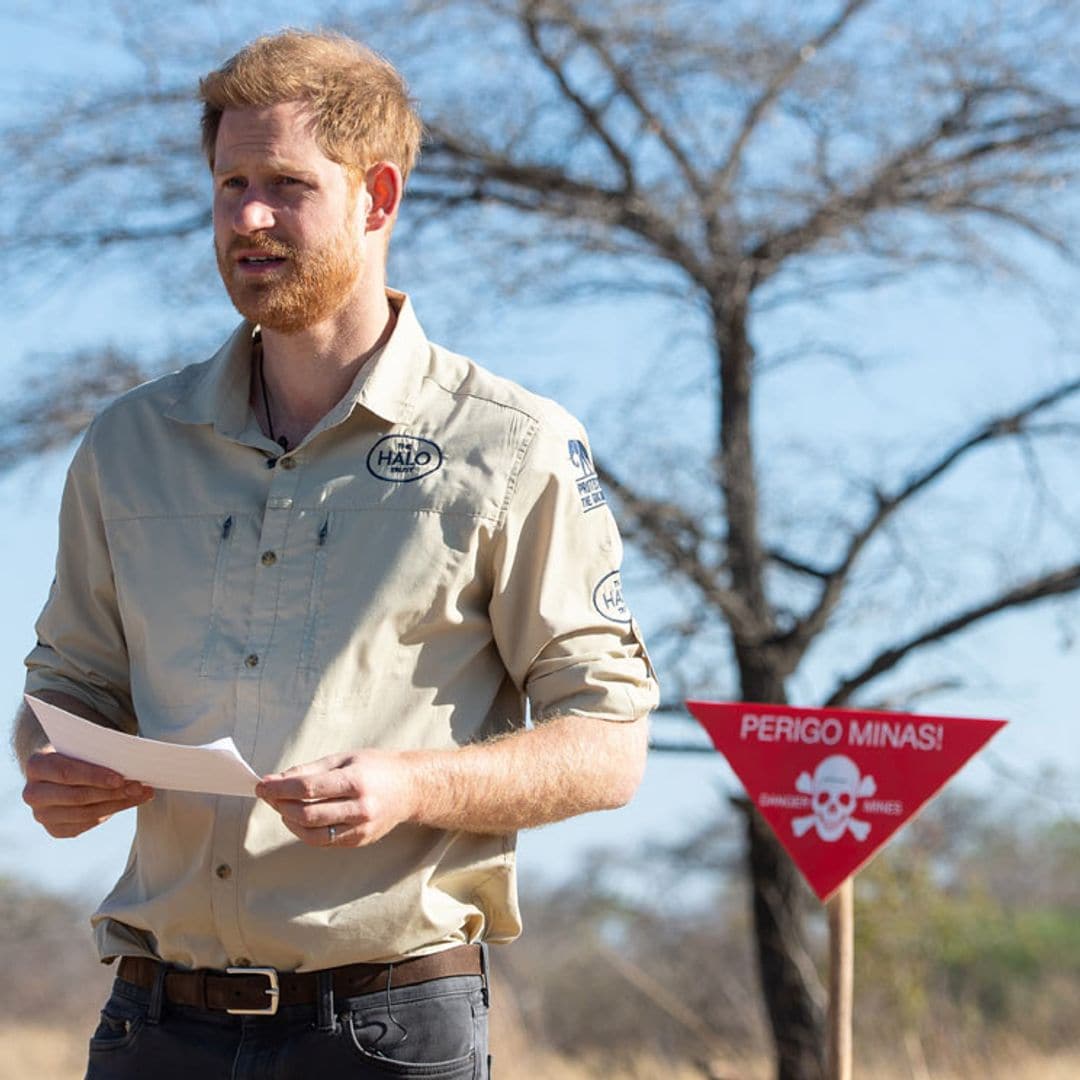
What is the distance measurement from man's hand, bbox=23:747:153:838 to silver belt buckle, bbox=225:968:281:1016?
24 cm

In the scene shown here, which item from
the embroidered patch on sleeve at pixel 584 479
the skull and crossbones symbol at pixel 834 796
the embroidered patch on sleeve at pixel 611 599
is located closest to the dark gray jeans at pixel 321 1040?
the embroidered patch on sleeve at pixel 611 599

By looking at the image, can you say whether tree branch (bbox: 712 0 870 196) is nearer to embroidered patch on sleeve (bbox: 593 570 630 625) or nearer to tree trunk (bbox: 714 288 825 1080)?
tree trunk (bbox: 714 288 825 1080)

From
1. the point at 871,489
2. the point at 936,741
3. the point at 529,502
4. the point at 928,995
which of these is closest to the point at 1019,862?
the point at 928,995

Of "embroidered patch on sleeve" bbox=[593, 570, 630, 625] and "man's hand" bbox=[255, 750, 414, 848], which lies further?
"embroidered patch on sleeve" bbox=[593, 570, 630, 625]

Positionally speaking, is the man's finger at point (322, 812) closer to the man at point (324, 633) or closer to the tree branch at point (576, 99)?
the man at point (324, 633)

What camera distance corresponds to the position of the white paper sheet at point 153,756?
2.08 metres

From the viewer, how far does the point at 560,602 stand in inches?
96.1

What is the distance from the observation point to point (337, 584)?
242 cm

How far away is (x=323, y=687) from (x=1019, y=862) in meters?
27.3

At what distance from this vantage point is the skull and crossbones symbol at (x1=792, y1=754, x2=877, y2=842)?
471 cm

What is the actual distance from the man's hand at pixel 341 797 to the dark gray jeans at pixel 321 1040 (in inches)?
11.1

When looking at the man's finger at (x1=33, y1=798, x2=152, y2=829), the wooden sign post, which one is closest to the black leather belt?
the man's finger at (x1=33, y1=798, x2=152, y2=829)

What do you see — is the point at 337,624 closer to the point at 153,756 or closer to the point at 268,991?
the point at 153,756

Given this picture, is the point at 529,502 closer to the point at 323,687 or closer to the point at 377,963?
the point at 323,687
